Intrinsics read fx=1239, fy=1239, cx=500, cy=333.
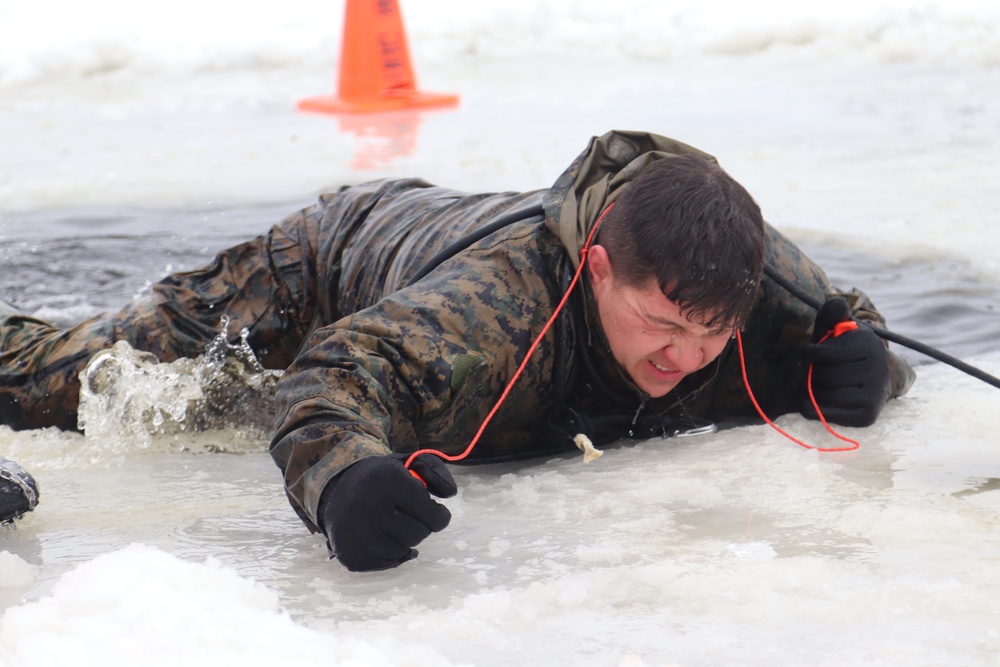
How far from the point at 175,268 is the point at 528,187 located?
1.61 metres

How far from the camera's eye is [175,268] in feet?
15.7

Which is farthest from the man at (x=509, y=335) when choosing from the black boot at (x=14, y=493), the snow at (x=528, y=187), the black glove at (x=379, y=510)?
the black boot at (x=14, y=493)

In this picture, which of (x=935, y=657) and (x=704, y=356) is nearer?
(x=935, y=657)

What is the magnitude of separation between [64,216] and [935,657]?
4.61m

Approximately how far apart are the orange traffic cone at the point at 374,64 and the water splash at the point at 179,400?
4223 millimetres

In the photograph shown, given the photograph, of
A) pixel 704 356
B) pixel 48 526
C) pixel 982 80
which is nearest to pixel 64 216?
pixel 48 526

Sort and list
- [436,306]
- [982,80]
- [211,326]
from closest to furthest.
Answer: [436,306]
[211,326]
[982,80]

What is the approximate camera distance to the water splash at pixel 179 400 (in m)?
3.11

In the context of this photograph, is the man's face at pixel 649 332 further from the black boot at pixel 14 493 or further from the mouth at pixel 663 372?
the black boot at pixel 14 493

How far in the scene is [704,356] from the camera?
2441mm

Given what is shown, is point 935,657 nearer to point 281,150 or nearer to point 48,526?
point 48,526

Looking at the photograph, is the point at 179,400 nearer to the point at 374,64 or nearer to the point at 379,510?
the point at 379,510

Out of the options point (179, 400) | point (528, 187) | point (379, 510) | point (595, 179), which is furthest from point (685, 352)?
point (528, 187)

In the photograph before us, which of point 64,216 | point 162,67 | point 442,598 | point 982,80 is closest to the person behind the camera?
point 442,598
